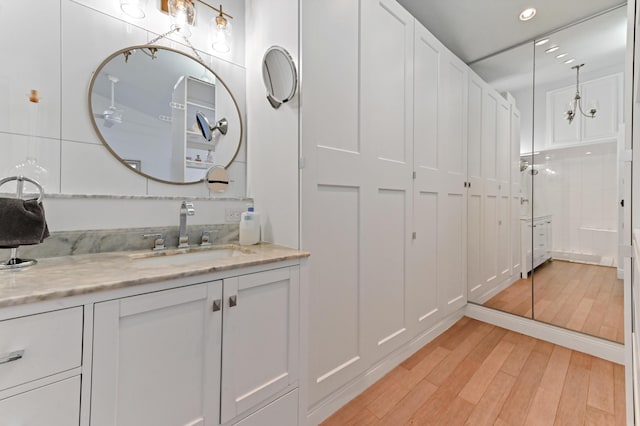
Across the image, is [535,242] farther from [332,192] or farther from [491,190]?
[332,192]

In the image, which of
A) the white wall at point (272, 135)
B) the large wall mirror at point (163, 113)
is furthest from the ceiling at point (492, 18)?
the large wall mirror at point (163, 113)

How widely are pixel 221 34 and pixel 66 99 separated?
0.84 meters

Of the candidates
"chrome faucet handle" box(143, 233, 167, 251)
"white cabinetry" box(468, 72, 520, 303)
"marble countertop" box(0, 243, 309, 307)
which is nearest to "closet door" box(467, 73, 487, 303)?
"white cabinetry" box(468, 72, 520, 303)

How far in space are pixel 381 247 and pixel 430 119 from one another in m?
1.13

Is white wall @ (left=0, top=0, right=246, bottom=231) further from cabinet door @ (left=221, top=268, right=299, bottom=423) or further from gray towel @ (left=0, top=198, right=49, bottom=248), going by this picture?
cabinet door @ (left=221, top=268, right=299, bottom=423)

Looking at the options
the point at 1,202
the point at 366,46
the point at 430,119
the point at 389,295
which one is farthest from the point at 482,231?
the point at 1,202

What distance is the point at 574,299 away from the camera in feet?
7.20

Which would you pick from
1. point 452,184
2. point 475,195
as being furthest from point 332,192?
point 475,195

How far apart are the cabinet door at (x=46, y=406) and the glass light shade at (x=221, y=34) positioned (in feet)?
5.32

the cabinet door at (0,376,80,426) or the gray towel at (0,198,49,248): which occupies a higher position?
the gray towel at (0,198,49,248)

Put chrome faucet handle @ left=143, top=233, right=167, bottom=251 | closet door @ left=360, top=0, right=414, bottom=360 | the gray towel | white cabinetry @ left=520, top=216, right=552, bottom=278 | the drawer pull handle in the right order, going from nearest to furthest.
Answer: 1. the drawer pull handle
2. the gray towel
3. chrome faucet handle @ left=143, top=233, right=167, bottom=251
4. closet door @ left=360, top=0, right=414, bottom=360
5. white cabinetry @ left=520, top=216, right=552, bottom=278

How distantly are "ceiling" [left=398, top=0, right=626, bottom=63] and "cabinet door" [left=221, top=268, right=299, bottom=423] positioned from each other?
94.0 inches

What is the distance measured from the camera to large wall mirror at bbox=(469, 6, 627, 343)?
1979mm

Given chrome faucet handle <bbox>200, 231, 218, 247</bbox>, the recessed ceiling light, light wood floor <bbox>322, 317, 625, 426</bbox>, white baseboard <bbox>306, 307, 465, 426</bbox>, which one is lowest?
light wood floor <bbox>322, 317, 625, 426</bbox>
